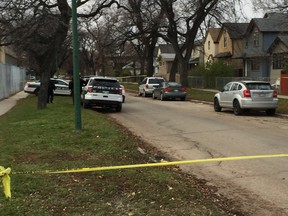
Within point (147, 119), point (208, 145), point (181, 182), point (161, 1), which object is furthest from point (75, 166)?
point (161, 1)

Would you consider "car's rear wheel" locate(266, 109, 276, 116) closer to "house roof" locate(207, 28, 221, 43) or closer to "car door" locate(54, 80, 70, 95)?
"car door" locate(54, 80, 70, 95)

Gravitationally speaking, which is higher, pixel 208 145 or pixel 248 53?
pixel 248 53

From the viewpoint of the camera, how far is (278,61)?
42344 mm

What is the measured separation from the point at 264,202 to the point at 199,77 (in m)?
40.5

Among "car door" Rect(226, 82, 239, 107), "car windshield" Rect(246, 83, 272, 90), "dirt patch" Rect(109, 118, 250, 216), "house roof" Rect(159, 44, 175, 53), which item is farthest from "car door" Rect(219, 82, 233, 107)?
"house roof" Rect(159, 44, 175, 53)

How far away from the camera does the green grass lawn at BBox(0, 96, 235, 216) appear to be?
209 inches

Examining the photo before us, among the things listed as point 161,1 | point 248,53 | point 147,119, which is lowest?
point 147,119

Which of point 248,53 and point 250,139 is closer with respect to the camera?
point 250,139

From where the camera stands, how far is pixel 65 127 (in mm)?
13211

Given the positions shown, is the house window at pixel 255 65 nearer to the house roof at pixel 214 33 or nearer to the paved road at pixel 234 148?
the house roof at pixel 214 33

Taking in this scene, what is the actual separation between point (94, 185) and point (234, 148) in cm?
499

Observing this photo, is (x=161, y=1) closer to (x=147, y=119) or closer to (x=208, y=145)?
(x=147, y=119)

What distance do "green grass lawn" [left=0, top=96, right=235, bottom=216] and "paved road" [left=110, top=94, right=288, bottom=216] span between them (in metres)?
0.53

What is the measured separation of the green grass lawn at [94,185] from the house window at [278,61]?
31006 millimetres
